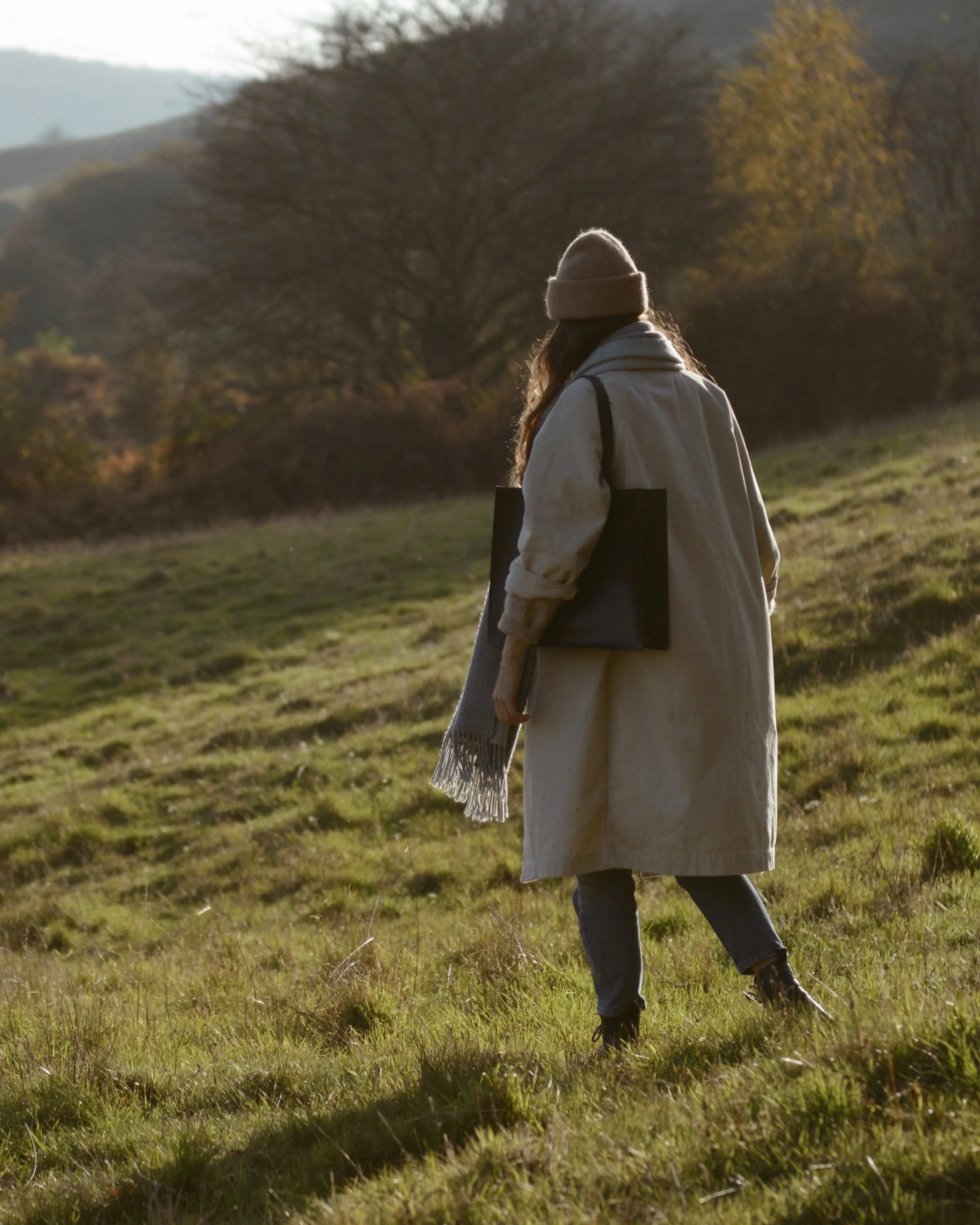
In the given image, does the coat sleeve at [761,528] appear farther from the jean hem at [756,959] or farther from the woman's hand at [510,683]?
the jean hem at [756,959]

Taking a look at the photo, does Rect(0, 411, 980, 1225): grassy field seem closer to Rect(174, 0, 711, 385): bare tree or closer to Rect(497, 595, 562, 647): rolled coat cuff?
Rect(497, 595, 562, 647): rolled coat cuff

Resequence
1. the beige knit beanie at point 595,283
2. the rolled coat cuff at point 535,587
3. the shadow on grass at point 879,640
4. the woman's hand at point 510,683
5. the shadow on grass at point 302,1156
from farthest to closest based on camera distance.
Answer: the shadow on grass at point 879,640 < the beige knit beanie at point 595,283 < the woman's hand at point 510,683 < the rolled coat cuff at point 535,587 < the shadow on grass at point 302,1156

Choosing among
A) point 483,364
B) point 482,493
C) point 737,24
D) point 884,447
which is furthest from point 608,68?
point 737,24

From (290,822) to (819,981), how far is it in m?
5.31

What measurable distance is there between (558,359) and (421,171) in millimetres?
27803

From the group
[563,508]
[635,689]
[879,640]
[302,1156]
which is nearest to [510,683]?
[635,689]

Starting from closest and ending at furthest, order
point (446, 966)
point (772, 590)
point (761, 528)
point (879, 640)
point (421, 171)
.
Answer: point (761, 528) < point (772, 590) < point (446, 966) < point (879, 640) < point (421, 171)

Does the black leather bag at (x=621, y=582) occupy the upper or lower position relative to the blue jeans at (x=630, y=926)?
upper

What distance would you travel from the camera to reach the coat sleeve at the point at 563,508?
322 cm

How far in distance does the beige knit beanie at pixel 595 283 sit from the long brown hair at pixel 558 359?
3 centimetres

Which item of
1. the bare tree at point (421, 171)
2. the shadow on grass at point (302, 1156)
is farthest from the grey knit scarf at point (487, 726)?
the bare tree at point (421, 171)

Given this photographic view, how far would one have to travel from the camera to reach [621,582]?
328 cm

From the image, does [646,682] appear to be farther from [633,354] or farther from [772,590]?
[633,354]

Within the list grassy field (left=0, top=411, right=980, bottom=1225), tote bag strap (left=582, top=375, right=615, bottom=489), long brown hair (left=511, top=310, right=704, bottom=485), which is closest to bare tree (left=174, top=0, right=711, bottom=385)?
Result: grassy field (left=0, top=411, right=980, bottom=1225)
